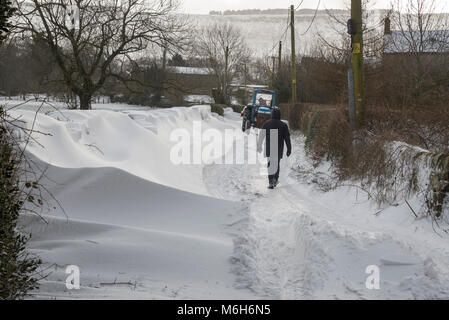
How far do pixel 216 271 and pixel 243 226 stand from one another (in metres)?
1.64

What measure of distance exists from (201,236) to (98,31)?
16.3 meters

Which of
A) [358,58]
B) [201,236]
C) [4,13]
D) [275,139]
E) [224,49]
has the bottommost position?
[201,236]

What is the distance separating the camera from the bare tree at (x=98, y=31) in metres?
17.7

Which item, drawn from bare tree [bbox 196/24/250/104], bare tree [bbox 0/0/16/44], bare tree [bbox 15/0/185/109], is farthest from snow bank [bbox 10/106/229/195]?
bare tree [bbox 196/24/250/104]

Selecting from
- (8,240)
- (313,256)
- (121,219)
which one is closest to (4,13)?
(8,240)

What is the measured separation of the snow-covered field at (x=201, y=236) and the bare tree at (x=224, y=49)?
2086 inches

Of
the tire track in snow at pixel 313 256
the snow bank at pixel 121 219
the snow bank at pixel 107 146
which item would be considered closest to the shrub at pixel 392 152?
the tire track in snow at pixel 313 256

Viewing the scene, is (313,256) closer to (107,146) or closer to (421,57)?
(107,146)

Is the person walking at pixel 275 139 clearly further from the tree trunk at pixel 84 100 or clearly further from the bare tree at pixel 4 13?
the tree trunk at pixel 84 100

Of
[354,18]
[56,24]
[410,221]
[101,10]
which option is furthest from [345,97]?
[56,24]

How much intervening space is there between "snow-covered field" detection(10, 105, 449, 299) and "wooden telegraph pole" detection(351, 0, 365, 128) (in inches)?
104

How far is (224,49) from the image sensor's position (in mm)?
63188

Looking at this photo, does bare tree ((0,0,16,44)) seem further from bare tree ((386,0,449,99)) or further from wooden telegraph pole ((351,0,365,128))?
bare tree ((386,0,449,99))
